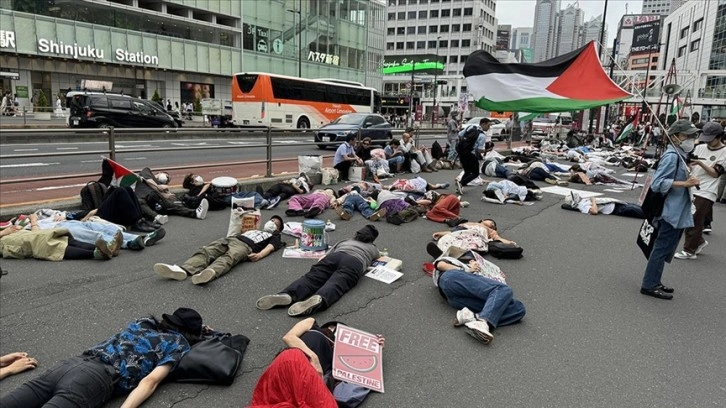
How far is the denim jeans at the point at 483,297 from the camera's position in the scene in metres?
4.29

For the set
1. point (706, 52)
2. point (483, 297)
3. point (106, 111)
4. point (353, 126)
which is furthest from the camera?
point (706, 52)

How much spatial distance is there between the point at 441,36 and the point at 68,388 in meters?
110

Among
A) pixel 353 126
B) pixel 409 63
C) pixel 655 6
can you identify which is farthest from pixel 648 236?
pixel 655 6

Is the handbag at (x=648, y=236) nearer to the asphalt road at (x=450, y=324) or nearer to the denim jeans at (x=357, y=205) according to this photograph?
the asphalt road at (x=450, y=324)

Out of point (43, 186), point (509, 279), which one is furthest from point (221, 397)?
point (43, 186)

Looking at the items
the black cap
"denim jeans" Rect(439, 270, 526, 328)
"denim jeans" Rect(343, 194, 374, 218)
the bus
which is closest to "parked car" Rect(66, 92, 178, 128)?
the bus

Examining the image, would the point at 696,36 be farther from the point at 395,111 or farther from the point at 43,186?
the point at 43,186

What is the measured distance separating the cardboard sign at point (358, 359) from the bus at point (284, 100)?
24.7 metres

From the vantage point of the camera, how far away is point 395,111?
65.2 metres

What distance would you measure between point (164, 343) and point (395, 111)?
63562mm

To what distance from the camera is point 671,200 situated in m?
5.00

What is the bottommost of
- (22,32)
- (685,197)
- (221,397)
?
(221,397)

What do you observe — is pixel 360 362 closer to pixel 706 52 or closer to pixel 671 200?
pixel 671 200

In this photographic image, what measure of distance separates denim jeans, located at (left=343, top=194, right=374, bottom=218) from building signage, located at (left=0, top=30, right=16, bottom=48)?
1318 inches
